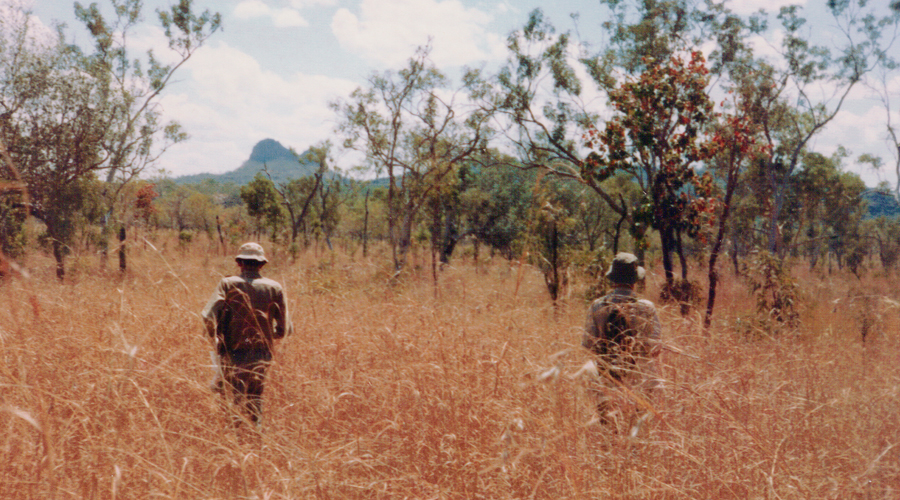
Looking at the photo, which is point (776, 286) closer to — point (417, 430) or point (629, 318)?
point (629, 318)

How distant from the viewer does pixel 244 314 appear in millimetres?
3521

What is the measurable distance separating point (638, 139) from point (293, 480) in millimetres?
7442

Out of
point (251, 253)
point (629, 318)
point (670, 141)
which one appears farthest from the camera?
point (670, 141)

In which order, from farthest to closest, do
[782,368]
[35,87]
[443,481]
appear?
[35,87] → [782,368] → [443,481]

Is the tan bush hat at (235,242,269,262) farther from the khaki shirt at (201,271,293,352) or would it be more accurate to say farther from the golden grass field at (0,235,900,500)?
the golden grass field at (0,235,900,500)

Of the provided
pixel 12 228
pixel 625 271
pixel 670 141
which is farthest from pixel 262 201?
pixel 625 271

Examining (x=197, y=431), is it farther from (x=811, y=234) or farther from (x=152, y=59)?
(x=811, y=234)

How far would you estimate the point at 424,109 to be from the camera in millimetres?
15602

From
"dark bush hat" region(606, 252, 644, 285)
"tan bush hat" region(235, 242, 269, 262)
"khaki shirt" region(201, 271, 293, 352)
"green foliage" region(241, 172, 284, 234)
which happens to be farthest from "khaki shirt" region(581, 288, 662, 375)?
"green foliage" region(241, 172, 284, 234)

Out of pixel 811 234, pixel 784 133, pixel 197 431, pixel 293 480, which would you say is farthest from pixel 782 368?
pixel 811 234

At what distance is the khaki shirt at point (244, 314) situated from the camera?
3.37 m

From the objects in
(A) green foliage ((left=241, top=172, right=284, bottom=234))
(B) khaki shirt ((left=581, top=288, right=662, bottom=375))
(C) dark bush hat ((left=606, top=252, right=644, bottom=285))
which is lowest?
(B) khaki shirt ((left=581, top=288, right=662, bottom=375))

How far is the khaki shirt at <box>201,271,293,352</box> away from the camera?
337cm

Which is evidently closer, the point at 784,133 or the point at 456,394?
the point at 456,394
